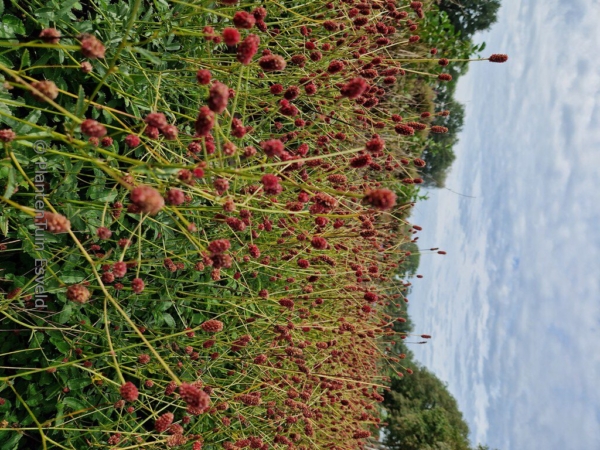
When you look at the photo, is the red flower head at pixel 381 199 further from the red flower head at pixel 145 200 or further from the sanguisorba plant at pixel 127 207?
the red flower head at pixel 145 200

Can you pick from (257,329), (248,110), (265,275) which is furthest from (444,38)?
(257,329)

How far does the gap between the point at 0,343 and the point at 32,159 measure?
0.74 m

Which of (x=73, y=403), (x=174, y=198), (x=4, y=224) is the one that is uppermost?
(x=174, y=198)

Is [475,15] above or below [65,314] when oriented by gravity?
above

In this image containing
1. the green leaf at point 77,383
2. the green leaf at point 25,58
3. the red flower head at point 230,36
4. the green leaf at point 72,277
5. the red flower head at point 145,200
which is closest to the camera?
the red flower head at point 145,200

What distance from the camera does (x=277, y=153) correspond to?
2.70ft

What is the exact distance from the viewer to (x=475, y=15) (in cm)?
1554

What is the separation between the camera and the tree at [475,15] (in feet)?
48.9

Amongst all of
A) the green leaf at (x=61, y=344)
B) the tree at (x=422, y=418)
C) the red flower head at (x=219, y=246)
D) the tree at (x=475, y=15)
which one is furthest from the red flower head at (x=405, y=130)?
the tree at (x=475, y=15)

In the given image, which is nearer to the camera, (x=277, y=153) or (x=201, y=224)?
(x=277, y=153)

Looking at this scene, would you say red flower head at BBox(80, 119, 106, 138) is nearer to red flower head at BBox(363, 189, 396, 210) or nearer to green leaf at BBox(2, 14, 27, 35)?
red flower head at BBox(363, 189, 396, 210)

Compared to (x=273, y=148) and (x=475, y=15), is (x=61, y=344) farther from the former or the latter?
(x=475, y=15)

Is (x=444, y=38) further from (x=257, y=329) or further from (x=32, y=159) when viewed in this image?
(x=32, y=159)

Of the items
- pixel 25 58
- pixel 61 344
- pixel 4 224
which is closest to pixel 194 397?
pixel 4 224
